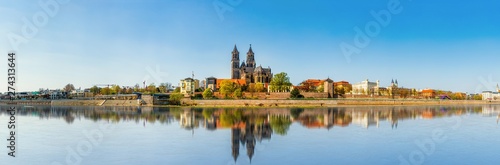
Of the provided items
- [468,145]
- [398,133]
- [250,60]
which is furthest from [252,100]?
[468,145]

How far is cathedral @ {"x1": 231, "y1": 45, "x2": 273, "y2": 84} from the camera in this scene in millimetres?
Result: 88812

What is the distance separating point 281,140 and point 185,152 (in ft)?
17.4

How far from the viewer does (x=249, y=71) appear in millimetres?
94438

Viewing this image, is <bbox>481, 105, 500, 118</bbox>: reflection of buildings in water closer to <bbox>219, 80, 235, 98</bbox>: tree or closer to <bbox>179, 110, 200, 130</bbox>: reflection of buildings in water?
<bbox>179, 110, 200, 130</bbox>: reflection of buildings in water

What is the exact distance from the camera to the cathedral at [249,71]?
88.8 m

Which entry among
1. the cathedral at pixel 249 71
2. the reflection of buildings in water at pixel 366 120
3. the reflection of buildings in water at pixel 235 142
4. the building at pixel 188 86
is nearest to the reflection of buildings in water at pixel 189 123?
the reflection of buildings in water at pixel 235 142

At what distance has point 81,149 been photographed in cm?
1678

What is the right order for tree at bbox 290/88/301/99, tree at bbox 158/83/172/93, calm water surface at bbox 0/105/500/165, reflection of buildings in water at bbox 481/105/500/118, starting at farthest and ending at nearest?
1. tree at bbox 158/83/172/93
2. tree at bbox 290/88/301/99
3. reflection of buildings in water at bbox 481/105/500/118
4. calm water surface at bbox 0/105/500/165

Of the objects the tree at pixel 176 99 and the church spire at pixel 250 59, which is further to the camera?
the church spire at pixel 250 59

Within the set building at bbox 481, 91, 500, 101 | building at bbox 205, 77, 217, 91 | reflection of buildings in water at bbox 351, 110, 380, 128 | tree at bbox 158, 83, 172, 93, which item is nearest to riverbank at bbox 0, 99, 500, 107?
building at bbox 205, 77, 217, 91

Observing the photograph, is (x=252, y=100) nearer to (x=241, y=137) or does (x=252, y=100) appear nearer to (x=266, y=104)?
(x=266, y=104)

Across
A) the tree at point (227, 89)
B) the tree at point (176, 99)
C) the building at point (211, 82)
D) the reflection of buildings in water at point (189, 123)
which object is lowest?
the reflection of buildings in water at point (189, 123)

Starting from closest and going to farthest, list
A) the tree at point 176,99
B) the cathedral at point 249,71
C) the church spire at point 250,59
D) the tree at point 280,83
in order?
the tree at point 176,99 < the tree at point 280,83 < the cathedral at point 249,71 < the church spire at point 250,59

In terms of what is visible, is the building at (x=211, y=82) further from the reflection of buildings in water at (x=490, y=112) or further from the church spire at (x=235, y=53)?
the reflection of buildings in water at (x=490, y=112)
